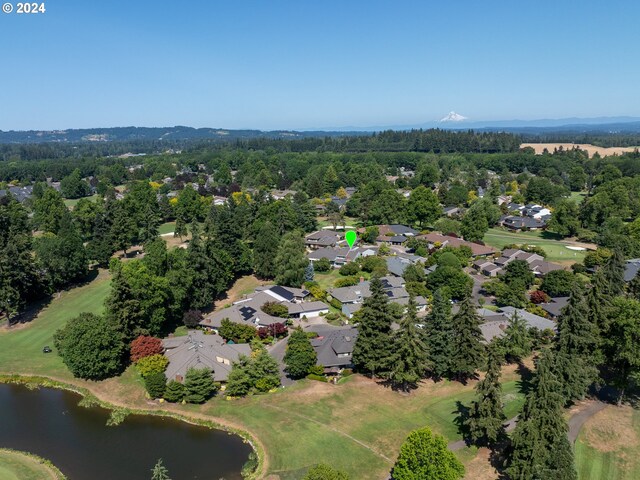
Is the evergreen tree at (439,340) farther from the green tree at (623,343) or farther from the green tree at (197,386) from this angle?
the green tree at (197,386)

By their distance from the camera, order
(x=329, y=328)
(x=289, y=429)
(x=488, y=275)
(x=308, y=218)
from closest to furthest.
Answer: (x=289, y=429) < (x=329, y=328) < (x=488, y=275) < (x=308, y=218)

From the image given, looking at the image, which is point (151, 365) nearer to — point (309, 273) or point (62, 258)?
point (309, 273)

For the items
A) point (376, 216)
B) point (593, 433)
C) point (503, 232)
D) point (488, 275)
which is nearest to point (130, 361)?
point (593, 433)

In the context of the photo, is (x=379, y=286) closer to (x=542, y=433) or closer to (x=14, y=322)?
(x=542, y=433)

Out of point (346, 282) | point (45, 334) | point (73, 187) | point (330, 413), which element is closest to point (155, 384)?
point (330, 413)

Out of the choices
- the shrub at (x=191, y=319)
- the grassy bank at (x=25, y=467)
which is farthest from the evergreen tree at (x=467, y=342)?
the grassy bank at (x=25, y=467)

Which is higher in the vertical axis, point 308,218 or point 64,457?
point 308,218

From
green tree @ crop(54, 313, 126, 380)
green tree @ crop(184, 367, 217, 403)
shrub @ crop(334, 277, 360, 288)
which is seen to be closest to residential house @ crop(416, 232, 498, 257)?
shrub @ crop(334, 277, 360, 288)
